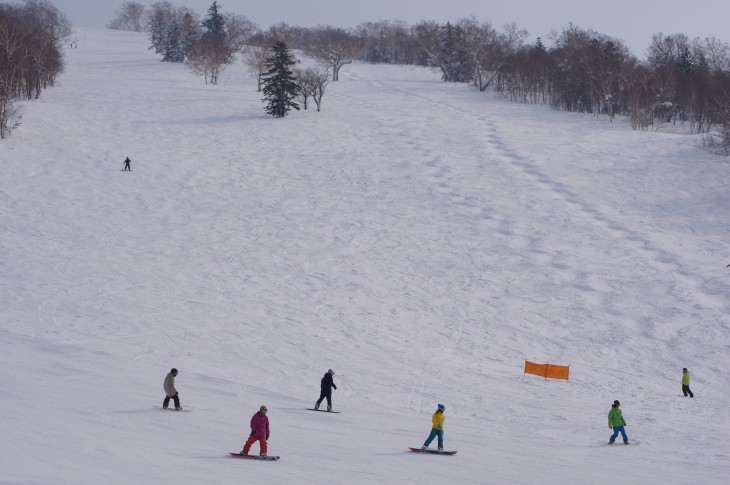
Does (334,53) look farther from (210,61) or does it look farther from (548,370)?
(548,370)

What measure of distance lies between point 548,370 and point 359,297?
8.11m

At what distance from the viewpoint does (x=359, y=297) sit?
26281 mm

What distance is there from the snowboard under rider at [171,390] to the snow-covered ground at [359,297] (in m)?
0.23

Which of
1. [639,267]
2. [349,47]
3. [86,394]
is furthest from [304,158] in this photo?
[349,47]

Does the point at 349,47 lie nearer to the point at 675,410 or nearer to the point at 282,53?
the point at 282,53

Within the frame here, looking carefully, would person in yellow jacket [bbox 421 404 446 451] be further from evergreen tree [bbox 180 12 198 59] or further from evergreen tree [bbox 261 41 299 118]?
evergreen tree [bbox 180 12 198 59]

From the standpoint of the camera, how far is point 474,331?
78.2 feet

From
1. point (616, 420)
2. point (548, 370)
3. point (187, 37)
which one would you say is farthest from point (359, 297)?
point (187, 37)

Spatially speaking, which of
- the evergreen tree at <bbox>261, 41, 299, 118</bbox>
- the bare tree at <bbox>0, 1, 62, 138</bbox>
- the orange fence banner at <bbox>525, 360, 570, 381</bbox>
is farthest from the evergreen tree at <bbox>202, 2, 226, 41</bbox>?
the orange fence banner at <bbox>525, 360, 570, 381</bbox>

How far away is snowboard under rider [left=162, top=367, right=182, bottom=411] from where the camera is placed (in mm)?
15109

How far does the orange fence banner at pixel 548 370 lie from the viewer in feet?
66.5

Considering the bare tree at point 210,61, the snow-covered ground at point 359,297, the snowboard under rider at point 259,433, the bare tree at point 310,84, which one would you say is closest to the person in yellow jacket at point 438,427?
the snow-covered ground at point 359,297

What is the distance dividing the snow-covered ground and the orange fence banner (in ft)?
1.39

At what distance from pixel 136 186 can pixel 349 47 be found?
53864mm
